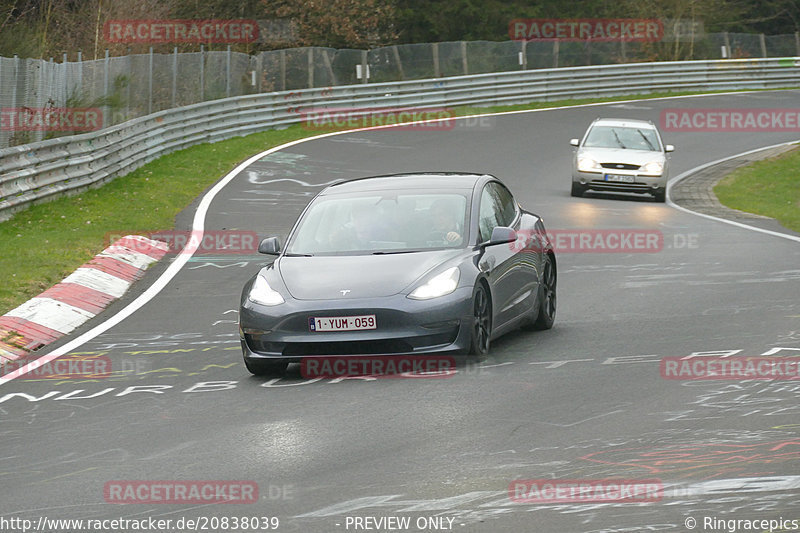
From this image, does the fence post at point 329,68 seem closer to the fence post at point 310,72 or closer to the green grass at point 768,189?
the fence post at point 310,72

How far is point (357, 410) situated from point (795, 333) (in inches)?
181

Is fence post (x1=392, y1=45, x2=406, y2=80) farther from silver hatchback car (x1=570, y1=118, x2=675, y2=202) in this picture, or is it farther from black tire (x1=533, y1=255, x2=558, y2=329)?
black tire (x1=533, y1=255, x2=558, y2=329)

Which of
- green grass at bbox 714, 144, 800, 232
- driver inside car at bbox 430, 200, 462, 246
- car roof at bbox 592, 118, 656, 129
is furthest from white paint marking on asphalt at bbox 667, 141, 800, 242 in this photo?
driver inside car at bbox 430, 200, 462, 246

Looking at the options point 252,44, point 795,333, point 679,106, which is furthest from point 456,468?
point 252,44

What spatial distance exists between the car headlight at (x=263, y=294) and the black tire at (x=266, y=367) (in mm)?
458

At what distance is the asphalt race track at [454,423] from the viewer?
21.3ft

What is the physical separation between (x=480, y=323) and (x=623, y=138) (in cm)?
1866

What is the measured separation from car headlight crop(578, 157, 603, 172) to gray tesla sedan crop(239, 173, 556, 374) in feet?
48.6

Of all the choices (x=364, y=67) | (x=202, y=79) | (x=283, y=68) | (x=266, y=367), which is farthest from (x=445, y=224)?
(x=364, y=67)

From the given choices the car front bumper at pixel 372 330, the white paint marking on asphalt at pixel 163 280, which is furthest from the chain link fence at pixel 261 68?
the car front bumper at pixel 372 330

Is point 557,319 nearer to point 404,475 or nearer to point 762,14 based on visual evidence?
point 404,475

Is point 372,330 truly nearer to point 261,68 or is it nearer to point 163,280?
point 163,280

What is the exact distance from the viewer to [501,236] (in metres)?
11.1

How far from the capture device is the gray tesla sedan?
1009 cm
